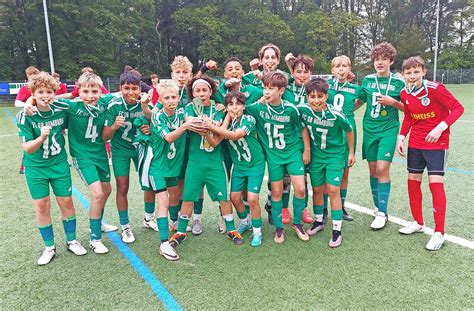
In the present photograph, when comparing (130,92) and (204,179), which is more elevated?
(130,92)

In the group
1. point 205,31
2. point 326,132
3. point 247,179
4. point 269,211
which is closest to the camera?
point 326,132

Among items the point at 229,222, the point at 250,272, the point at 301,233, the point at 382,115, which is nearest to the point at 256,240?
the point at 229,222

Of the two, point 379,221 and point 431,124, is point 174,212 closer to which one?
point 379,221

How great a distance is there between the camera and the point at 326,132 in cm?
405

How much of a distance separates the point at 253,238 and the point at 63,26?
34097 mm

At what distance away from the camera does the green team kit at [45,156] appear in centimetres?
363

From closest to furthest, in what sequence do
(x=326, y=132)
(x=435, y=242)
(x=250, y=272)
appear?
(x=250, y=272), (x=435, y=242), (x=326, y=132)

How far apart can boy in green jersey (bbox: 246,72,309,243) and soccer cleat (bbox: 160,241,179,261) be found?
1.12 metres

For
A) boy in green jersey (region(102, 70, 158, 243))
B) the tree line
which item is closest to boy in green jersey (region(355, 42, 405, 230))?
boy in green jersey (region(102, 70, 158, 243))

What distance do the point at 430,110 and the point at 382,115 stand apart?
54cm

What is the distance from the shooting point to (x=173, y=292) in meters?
3.20

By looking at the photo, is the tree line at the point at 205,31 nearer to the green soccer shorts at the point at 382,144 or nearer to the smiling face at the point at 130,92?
the smiling face at the point at 130,92

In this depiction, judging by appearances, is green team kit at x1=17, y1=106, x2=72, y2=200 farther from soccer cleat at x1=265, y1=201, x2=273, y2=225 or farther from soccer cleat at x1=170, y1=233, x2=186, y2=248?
soccer cleat at x1=265, y1=201, x2=273, y2=225

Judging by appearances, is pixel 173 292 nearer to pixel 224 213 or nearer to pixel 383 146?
pixel 224 213
